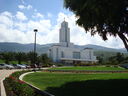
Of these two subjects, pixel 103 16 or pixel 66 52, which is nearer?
pixel 103 16

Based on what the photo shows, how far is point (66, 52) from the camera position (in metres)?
130

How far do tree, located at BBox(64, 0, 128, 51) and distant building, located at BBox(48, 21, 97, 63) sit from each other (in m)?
107

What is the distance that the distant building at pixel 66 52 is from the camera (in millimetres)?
125750

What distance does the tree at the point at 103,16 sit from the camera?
44.8 ft

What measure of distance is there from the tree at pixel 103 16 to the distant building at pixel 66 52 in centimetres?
10743

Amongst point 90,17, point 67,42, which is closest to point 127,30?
point 90,17

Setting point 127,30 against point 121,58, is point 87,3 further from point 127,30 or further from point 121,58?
point 121,58

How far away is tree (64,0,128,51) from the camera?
13656 mm

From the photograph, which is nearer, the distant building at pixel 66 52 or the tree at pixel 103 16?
the tree at pixel 103 16

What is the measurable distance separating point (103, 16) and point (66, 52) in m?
115

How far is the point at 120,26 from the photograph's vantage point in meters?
16.3

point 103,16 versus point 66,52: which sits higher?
point 66,52

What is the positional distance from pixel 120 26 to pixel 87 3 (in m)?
4.05

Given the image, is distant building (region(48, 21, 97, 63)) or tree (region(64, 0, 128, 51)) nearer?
tree (region(64, 0, 128, 51))
